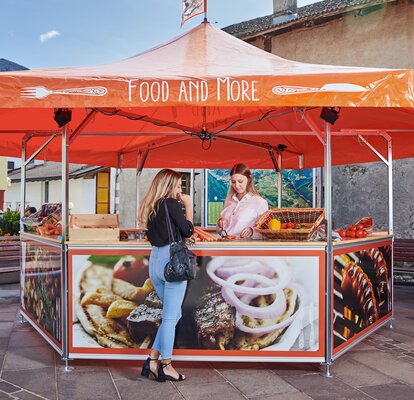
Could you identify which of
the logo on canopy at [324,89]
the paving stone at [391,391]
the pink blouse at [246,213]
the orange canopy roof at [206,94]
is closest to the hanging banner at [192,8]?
the orange canopy roof at [206,94]

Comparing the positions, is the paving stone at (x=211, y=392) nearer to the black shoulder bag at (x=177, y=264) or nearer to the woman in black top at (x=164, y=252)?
the woman in black top at (x=164, y=252)

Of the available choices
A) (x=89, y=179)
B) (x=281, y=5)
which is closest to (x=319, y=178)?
(x=281, y=5)

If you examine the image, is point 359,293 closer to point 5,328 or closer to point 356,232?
point 356,232

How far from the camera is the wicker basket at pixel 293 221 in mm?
5059

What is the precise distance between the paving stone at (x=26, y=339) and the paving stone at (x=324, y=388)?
286cm

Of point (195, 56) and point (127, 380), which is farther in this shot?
point (195, 56)

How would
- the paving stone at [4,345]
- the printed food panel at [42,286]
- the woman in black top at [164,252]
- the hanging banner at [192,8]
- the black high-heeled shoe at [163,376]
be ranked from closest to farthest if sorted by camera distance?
the woman in black top at [164,252] < the black high-heeled shoe at [163,376] < the printed food panel at [42,286] < the paving stone at [4,345] < the hanging banner at [192,8]

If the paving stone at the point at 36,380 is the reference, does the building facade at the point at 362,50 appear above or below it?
above

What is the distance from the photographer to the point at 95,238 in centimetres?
510

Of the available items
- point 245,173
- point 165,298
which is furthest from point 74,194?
point 165,298

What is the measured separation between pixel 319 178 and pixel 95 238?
988 cm

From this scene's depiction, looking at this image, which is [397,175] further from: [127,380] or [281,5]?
[127,380]

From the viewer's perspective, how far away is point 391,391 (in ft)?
14.6

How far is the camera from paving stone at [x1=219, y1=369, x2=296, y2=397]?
4.43 metres
